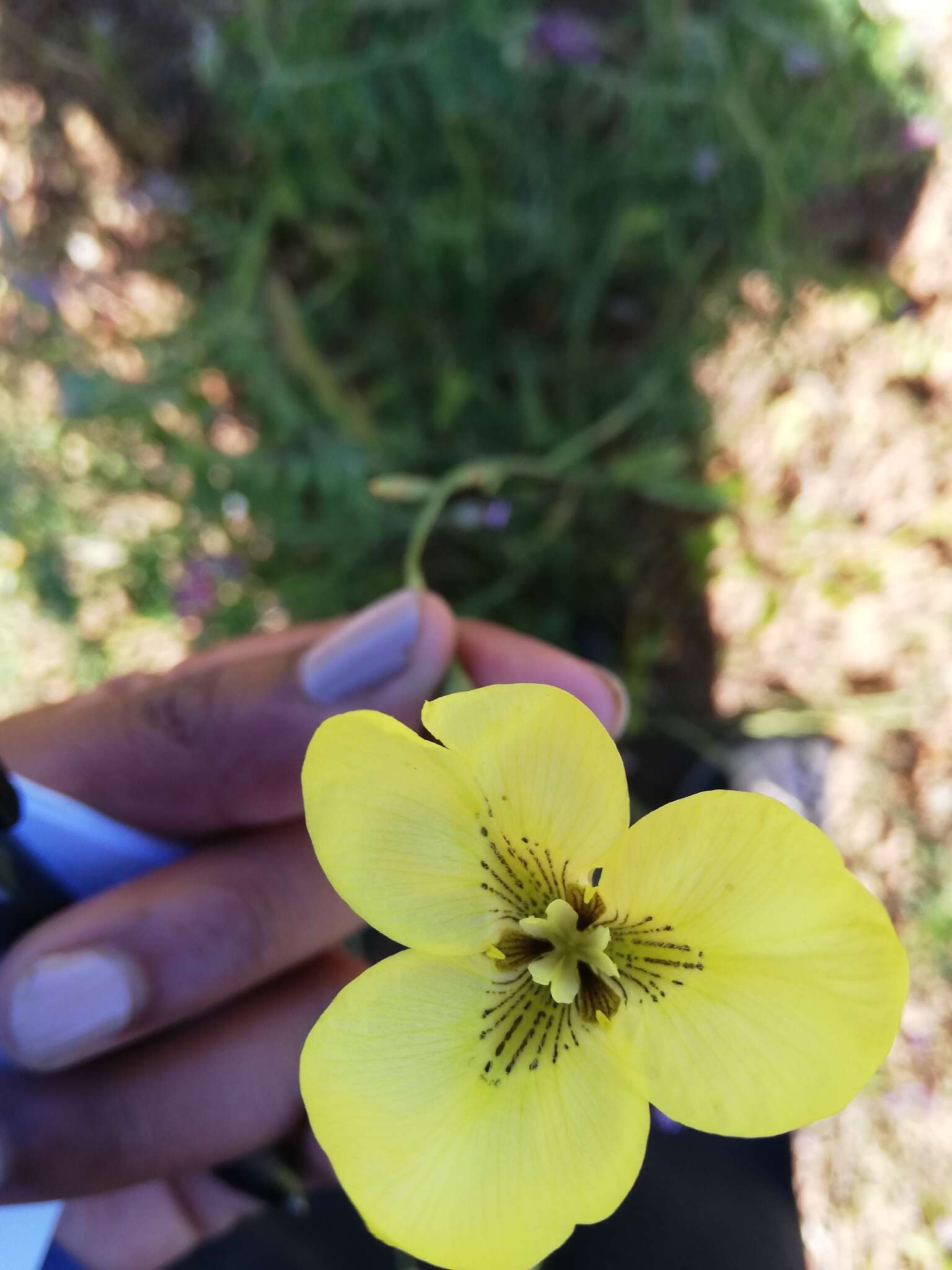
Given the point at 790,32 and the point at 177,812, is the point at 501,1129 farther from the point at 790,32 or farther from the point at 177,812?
the point at 790,32

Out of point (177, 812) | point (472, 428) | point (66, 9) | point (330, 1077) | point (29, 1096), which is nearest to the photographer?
point (330, 1077)

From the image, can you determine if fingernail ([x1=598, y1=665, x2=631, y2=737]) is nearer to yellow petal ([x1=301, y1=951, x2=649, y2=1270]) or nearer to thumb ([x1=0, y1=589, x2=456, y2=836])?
thumb ([x1=0, y1=589, x2=456, y2=836])

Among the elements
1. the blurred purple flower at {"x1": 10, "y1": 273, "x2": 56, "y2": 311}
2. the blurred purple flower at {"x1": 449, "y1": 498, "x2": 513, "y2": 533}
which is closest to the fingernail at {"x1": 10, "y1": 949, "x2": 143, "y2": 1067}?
the blurred purple flower at {"x1": 449, "y1": 498, "x2": 513, "y2": 533}

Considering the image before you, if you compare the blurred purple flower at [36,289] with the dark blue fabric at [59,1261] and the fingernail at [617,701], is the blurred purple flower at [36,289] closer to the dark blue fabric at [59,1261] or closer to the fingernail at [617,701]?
the fingernail at [617,701]

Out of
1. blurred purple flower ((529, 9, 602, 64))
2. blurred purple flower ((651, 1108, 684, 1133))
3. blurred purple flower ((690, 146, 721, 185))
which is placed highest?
blurred purple flower ((529, 9, 602, 64))

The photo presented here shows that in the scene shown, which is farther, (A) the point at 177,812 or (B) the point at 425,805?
(A) the point at 177,812

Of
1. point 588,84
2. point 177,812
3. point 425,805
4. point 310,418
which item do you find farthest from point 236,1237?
point 588,84

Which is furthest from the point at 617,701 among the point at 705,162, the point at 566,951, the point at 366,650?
the point at 705,162
